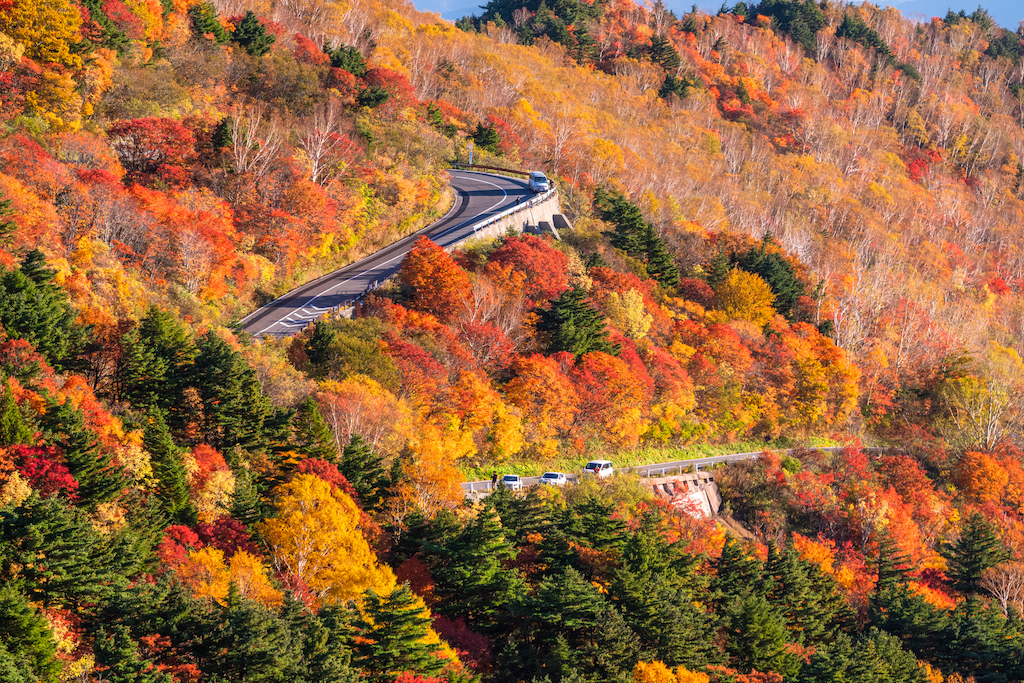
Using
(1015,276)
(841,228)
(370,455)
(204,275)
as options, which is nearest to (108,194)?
(204,275)

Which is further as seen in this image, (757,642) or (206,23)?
(206,23)

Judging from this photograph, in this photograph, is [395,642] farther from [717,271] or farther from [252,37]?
[252,37]

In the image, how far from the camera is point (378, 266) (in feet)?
242

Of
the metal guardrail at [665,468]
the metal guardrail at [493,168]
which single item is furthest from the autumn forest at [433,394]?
the metal guardrail at [493,168]

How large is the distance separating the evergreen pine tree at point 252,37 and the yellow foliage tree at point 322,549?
181 feet

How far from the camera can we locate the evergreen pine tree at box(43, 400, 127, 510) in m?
39.1

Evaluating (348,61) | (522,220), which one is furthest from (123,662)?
(348,61)

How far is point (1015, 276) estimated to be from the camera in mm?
146750

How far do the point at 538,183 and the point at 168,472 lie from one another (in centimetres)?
5663

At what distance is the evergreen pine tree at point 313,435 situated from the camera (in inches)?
1923

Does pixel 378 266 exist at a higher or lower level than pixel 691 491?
higher

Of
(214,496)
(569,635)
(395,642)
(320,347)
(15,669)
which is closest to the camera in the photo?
(15,669)

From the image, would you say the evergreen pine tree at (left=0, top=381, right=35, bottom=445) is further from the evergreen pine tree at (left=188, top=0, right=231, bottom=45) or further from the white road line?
the evergreen pine tree at (left=188, top=0, right=231, bottom=45)

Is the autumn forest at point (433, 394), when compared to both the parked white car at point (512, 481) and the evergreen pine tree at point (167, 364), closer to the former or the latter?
the evergreen pine tree at point (167, 364)
